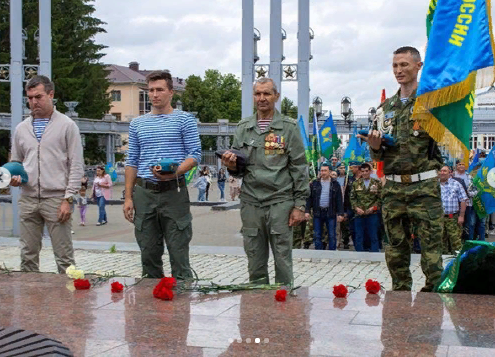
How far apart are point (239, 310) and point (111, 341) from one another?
1012mm

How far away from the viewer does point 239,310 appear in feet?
15.6

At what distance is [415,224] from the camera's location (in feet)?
19.1

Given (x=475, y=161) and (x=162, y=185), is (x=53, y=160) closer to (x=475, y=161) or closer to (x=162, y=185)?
(x=162, y=185)

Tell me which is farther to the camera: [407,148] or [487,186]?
[487,186]

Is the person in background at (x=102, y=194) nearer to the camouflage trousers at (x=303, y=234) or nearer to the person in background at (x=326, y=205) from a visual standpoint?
the camouflage trousers at (x=303, y=234)

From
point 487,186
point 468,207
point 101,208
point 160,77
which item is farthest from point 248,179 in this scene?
point 101,208

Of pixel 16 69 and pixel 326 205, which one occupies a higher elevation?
pixel 16 69

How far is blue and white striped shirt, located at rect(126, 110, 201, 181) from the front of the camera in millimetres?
6156

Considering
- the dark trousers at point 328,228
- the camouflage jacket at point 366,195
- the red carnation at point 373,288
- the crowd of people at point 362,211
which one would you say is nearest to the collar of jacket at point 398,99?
the red carnation at point 373,288

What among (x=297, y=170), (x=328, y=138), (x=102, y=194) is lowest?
(x=102, y=194)

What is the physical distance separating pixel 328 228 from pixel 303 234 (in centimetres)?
55

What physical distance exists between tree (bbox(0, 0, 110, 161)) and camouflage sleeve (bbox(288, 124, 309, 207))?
145ft

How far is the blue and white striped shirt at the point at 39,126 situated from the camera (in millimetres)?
6480

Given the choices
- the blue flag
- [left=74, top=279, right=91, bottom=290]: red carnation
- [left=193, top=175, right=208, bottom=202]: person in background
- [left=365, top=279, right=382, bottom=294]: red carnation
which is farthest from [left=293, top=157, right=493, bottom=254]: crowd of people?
[left=193, top=175, right=208, bottom=202]: person in background
